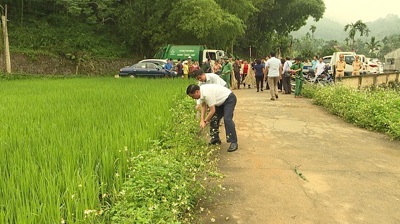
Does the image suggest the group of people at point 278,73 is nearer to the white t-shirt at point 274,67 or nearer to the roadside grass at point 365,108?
the white t-shirt at point 274,67

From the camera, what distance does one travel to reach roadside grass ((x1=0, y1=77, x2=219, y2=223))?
2287mm

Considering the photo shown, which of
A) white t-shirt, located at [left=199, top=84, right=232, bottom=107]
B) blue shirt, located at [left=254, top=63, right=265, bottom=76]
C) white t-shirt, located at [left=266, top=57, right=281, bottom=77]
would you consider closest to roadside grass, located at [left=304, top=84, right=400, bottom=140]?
white t-shirt, located at [left=266, top=57, right=281, bottom=77]

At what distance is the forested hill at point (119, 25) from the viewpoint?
21203 mm

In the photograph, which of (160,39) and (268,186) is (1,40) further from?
(268,186)

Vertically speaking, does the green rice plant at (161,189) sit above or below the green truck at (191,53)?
below

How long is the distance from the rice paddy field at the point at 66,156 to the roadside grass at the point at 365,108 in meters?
4.08

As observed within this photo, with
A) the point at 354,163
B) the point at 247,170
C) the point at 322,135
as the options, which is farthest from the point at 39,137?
the point at 322,135

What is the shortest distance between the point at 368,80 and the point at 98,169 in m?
11.8

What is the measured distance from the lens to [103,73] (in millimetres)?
24438

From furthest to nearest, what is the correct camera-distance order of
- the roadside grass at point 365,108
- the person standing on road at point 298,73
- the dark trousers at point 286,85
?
the dark trousers at point 286,85 → the person standing on road at point 298,73 → the roadside grass at point 365,108

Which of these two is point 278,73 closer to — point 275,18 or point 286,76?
point 286,76

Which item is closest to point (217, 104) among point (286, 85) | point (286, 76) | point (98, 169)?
point (98, 169)

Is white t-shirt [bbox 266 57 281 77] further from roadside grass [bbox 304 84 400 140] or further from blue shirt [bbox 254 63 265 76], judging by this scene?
blue shirt [bbox 254 63 265 76]

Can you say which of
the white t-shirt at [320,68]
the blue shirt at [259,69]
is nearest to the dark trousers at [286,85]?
the blue shirt at [259,69]
